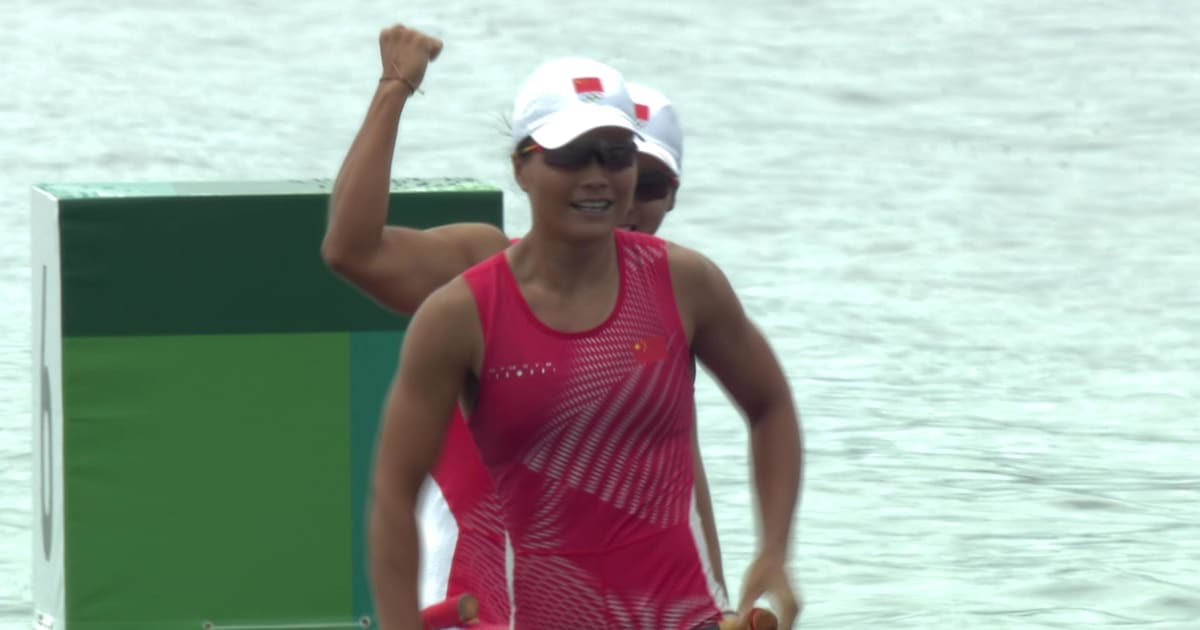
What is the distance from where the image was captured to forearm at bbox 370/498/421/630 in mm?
3510

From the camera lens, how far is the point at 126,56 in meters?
20.9

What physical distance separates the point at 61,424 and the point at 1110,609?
3946mm

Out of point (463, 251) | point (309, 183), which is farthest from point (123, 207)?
point (463, 251)

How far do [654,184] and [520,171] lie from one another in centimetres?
76

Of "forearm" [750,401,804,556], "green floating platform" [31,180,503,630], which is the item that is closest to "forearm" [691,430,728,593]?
"forearm" [750,401,804,556]

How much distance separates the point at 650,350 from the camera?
11.6ft

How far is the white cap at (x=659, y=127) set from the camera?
4.36 metres

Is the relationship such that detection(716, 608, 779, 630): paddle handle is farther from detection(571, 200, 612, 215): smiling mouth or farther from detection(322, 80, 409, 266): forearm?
detection(322, 80, 409, 266): forearm

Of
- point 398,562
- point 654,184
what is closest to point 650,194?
point 654,184

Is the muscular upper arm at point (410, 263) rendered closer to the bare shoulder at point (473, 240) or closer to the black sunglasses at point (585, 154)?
the bare shoulder at point (473, 240)

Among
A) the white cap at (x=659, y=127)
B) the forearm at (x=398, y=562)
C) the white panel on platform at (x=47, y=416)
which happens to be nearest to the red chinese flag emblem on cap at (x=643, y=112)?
the white cap at (x=659, y=127)

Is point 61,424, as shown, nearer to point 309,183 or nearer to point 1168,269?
point 309,183

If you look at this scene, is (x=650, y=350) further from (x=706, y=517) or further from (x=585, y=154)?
(x=706, y=517)

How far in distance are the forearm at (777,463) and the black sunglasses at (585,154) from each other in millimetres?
480
